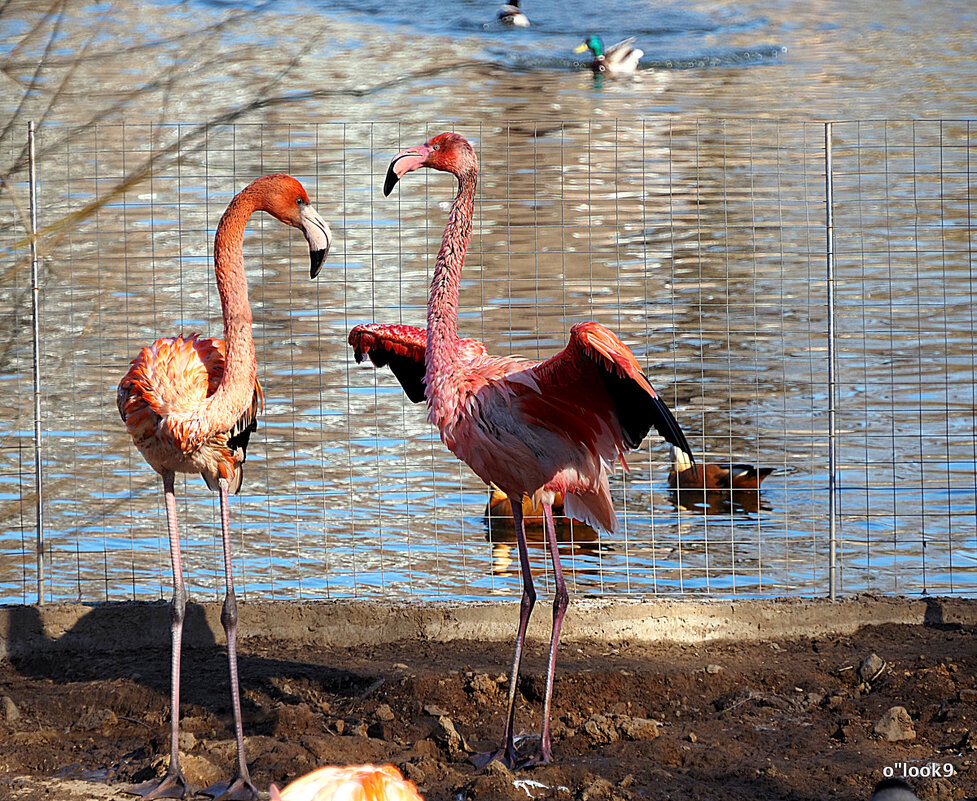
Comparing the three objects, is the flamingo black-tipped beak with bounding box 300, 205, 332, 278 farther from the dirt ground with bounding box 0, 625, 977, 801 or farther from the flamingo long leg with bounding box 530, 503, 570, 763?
the dirt ground with bounding box 0, 625, 977, 801

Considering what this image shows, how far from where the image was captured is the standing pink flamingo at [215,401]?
4508mm

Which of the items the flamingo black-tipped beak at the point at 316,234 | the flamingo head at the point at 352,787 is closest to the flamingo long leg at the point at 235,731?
the flamingo black-tipped beak at the point at 316,234

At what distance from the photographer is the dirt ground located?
4.48 m

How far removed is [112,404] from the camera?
9305 millimetres

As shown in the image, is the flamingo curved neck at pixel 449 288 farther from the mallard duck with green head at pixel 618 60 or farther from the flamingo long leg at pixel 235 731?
the mallard duck with green head at pixel 618 60

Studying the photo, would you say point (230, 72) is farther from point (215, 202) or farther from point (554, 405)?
point (215, 202)

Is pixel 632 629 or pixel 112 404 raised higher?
pixel 112 404

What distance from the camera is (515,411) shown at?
15.7 ft

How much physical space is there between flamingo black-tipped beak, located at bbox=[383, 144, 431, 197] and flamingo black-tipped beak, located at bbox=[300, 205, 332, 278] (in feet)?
0.93

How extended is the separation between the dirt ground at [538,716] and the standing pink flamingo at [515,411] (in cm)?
37

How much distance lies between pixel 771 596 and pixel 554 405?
2.52 meters

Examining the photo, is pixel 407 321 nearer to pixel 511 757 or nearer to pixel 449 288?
pixel 449 288

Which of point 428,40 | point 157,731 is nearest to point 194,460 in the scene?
point 157,731

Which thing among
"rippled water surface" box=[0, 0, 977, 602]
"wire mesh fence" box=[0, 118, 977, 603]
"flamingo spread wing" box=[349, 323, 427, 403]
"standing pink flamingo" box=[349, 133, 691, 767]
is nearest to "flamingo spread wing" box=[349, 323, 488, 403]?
"flamingo spread wing" box=[349, 323, 427, 403]
